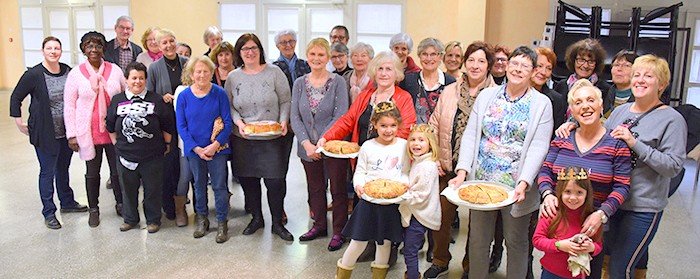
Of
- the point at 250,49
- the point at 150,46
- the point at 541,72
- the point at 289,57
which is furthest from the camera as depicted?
the point at 150,46

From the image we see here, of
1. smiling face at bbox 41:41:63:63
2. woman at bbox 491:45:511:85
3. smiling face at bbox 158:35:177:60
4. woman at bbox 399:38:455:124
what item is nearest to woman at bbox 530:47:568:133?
woman at bbox 491:45:511:85

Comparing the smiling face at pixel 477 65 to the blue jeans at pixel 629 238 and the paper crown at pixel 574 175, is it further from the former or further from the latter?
the blue jeans at pixel 629 238

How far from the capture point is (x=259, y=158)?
151 inches

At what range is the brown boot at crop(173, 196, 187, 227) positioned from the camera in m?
4.21

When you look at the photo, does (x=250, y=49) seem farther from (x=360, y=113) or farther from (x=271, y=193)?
(x=271, y=193)

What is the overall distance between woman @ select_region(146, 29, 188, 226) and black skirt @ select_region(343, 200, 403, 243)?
2.07 meters

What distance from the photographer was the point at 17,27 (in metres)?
13.9

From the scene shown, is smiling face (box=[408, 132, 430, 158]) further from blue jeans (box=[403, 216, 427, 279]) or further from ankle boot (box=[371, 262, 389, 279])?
ankle boot (box=[371, 262, 389, 279])

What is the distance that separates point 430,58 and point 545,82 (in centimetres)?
79

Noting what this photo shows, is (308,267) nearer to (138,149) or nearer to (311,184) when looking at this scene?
(311,184)

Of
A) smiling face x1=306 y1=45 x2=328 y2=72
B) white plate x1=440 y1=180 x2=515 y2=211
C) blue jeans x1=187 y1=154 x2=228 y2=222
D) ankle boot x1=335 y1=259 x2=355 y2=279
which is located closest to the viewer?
white plate x1=440 y1=180 x2=515 y2=211

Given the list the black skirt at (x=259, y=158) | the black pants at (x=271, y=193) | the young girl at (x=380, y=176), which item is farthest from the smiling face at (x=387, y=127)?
the black pants at (x=271, y=193)

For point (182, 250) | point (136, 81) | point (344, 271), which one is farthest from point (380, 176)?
point (136, 81)

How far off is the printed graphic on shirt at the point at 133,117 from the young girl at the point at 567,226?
9.90 feet
